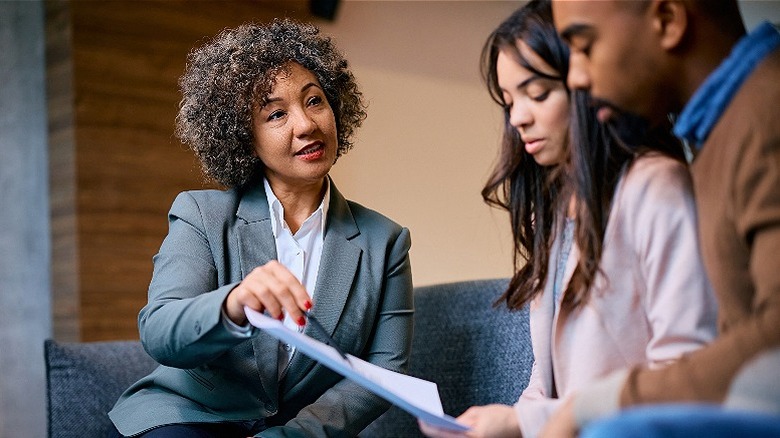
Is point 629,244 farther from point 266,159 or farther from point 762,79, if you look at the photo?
point 266,159

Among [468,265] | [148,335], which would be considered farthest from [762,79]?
[468,265]

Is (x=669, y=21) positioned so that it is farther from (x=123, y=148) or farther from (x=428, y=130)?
(x=428, y=130)

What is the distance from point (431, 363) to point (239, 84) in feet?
2.65

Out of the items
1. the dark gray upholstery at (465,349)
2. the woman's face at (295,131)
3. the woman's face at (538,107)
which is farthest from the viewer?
the dark gray upholstery at (465,349)

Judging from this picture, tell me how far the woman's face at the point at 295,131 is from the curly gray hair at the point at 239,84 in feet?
0.07

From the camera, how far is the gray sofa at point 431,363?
2.03 m

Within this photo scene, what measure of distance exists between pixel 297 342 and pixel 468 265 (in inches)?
130

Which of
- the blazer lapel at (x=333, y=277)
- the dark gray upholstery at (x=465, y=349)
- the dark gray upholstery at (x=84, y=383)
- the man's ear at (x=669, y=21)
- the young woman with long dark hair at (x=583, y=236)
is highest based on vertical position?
the man's ear at (x=669, y=21)

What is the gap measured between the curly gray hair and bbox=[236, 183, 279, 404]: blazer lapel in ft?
0.20

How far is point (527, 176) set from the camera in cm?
144

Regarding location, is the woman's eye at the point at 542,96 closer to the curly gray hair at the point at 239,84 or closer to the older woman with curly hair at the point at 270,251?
the older woman with curly hair at the point at 270,251

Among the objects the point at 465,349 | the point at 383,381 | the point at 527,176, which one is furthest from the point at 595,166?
the point at 465,349

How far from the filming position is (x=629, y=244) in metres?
1.18

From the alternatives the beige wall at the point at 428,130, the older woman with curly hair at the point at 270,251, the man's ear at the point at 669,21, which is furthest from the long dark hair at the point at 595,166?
the beige wall at the point at 428,130
